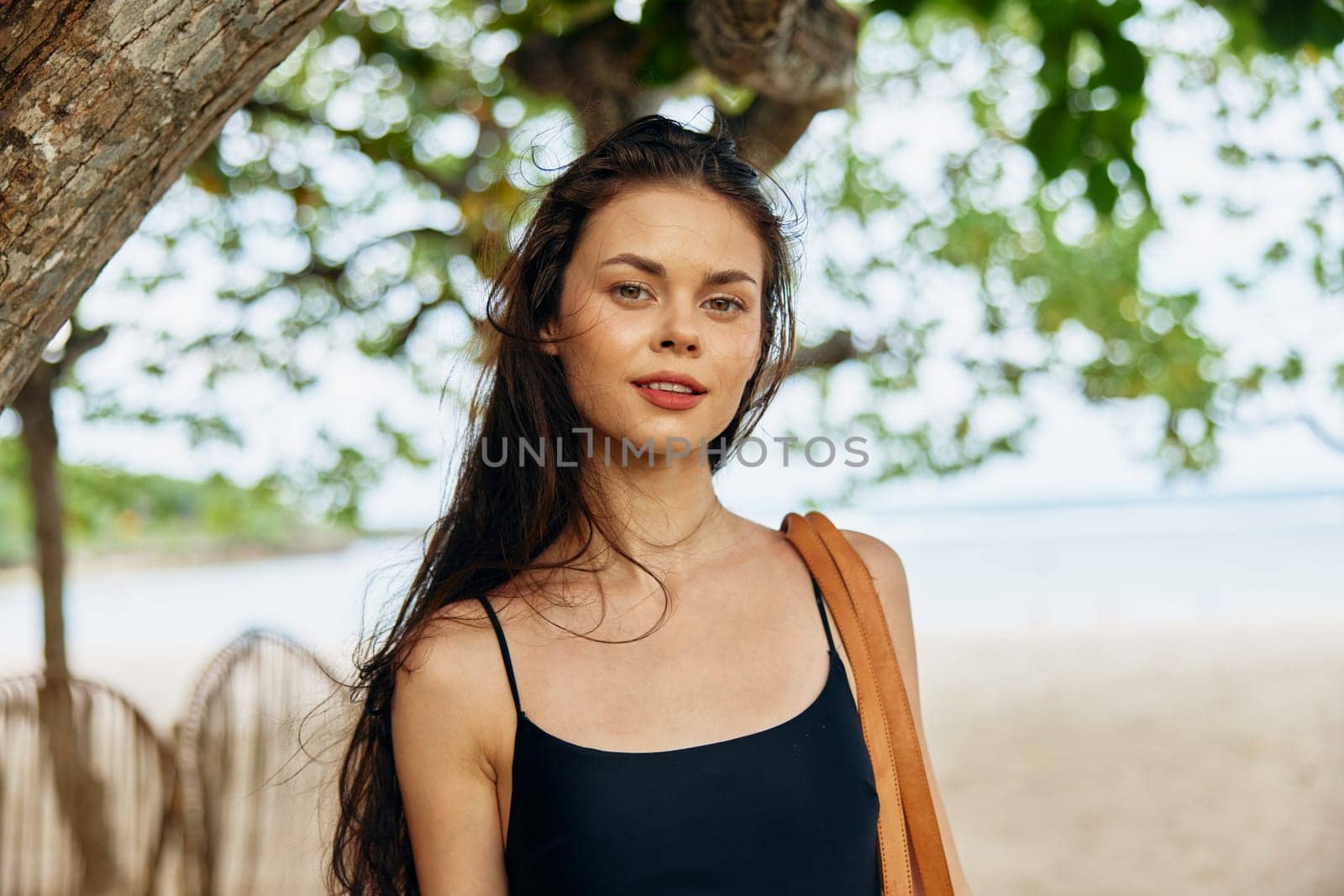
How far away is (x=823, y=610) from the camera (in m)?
1.91

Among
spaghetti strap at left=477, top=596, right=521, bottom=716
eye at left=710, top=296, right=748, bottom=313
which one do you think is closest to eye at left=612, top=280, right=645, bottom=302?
eye at left=710, top=296, right=748, bottom=313

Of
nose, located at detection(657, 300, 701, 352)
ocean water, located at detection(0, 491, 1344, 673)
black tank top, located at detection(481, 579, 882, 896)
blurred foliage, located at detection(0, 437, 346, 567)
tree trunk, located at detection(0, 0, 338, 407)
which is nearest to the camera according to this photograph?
tree trunk, located at detection(0, 0, 338, 407)

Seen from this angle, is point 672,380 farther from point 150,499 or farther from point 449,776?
point 150,499

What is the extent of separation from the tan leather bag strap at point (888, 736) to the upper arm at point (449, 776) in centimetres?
55

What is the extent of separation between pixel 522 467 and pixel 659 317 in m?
0.36

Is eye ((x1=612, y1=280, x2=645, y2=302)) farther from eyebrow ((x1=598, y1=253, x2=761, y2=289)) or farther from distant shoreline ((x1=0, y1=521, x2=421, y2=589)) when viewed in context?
distant shoreline ((x1=0, y1=521, x2=421, y2=589))

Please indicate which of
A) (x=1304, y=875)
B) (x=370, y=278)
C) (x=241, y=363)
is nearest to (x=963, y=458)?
(x=1304, y=875)

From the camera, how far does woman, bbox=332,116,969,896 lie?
1.67m

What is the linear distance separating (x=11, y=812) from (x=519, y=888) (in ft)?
13.7

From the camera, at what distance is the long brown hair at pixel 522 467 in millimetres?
1888

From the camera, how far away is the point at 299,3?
1.52 metres

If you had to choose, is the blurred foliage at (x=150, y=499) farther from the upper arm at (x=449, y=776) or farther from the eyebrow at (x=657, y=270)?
the eyebrow at (x=657, y=270)

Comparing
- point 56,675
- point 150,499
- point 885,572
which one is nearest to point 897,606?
point 885,572

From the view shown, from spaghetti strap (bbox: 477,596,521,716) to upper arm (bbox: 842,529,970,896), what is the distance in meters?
0.58
